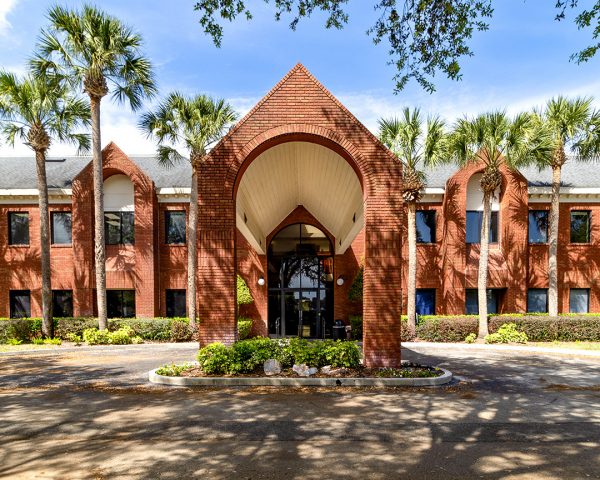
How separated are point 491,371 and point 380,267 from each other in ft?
16.1

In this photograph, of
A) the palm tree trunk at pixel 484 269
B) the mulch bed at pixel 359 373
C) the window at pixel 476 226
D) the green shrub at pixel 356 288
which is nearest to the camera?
the mulch bed at pixel 359 373

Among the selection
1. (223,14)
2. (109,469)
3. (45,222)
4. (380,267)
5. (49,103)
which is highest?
(49,103)

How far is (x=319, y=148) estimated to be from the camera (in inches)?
463

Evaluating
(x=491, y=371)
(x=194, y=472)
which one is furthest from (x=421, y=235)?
(x=194, y=472)

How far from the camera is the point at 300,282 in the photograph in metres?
19.8

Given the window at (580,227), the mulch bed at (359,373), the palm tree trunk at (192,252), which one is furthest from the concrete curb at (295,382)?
the window at (580,227)

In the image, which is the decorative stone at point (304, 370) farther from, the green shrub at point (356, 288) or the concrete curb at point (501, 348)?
the green shrub at point (356, 288)

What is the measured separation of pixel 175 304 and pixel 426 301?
541 inches

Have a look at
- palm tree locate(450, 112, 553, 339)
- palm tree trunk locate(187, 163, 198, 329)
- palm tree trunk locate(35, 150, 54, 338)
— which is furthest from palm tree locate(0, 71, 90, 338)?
palm tree locate(450, 112, 553, 339)

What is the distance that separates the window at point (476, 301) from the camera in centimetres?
2066

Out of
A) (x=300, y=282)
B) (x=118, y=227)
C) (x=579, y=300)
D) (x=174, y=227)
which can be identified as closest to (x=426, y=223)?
(x=300, y=282)

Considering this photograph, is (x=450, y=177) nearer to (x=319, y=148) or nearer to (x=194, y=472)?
(x=319, y=148)

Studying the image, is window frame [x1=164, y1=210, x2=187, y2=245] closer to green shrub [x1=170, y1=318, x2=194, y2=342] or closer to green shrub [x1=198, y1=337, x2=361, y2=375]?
green shrub [x1=170, y1=318, x2=194, y2=342]

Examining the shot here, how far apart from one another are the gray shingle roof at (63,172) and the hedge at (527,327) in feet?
43.9
